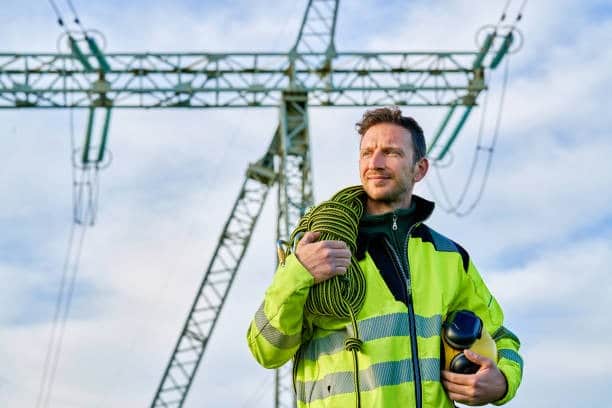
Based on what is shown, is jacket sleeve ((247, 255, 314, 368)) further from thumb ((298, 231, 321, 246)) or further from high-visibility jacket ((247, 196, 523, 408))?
thumb ((298, 231, 321, 246))

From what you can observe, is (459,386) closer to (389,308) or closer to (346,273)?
(389,308)

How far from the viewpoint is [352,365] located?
4121 millimetres

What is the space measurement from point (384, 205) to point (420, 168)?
8.0 inches

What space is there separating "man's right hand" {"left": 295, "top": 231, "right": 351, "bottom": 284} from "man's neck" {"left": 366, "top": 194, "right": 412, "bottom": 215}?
369 millimetres

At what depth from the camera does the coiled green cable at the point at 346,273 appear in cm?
411

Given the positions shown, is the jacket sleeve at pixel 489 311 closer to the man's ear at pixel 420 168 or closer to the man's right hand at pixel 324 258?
the man's ear at pixel 420 168

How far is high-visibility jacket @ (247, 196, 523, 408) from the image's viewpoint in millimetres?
4074

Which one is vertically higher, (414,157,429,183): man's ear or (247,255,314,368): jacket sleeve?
(414,157,429,183): man's ear

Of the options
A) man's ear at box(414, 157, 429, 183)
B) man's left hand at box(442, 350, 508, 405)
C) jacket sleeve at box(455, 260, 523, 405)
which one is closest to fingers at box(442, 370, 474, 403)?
man's left hand at box(442, 350, 508, 405)

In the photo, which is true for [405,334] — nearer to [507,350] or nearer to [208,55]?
[507,350]

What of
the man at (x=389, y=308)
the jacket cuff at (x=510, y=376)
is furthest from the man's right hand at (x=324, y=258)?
the jacket cuff at (x=510, y=376)

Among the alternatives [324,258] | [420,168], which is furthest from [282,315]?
[420,168]

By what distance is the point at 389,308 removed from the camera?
165 inches

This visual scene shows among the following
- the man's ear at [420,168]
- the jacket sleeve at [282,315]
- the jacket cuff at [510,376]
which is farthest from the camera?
the man's ear at [420,168]
